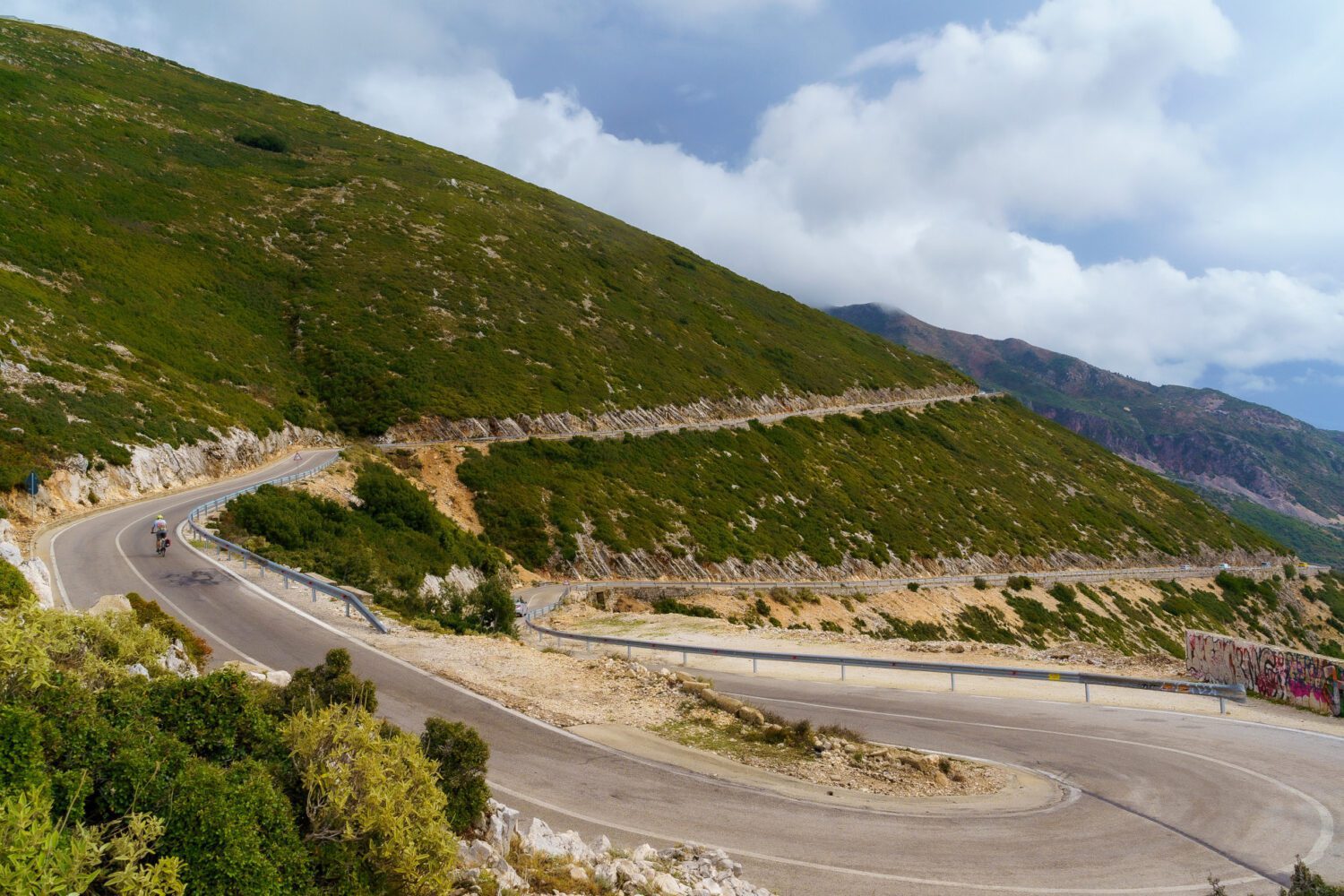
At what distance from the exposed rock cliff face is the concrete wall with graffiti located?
44454 millimetres

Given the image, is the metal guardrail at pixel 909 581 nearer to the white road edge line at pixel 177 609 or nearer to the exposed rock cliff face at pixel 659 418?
the exposed rock cliff face at pixel 659 418

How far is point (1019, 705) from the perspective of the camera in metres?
19.2

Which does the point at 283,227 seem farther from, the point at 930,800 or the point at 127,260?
the point at 930,800

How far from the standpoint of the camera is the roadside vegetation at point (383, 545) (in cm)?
2630

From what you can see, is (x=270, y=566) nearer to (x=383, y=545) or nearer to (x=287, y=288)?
(x=383, y=545)

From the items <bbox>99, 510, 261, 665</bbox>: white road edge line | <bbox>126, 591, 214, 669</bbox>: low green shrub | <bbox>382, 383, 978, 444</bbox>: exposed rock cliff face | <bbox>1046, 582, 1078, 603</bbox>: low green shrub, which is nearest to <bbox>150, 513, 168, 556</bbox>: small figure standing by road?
<bbox>99, 510, 261, 665</bbox>: white road edge line

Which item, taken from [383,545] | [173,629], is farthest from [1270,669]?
[383,545]

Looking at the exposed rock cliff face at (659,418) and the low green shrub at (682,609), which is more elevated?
the exposed rock cliff face at (659,418)

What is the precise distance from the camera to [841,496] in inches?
2672

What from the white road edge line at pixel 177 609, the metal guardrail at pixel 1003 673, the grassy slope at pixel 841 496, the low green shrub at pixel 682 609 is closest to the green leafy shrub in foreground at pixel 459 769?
the white road edge line at pixel 177 609

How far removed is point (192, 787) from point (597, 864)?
4.44 meters

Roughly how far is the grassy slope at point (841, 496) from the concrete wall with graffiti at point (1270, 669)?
31279 millimetres

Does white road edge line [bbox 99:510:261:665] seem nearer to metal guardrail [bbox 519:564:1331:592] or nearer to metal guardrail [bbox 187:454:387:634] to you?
metal guardrail [bbox 187:454:387:634]

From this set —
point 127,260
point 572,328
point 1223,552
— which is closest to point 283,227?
point 127,260
